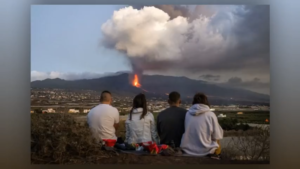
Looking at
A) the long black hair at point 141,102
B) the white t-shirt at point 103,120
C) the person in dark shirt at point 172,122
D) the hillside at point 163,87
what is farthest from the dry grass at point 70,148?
the hillside at point 163,87

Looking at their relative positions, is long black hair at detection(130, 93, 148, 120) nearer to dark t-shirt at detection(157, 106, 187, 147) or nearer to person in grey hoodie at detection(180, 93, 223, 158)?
dark t-shirt at detection(157, 106, 187, 147)

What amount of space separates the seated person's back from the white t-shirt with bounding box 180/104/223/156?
0.75m

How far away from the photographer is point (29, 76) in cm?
411

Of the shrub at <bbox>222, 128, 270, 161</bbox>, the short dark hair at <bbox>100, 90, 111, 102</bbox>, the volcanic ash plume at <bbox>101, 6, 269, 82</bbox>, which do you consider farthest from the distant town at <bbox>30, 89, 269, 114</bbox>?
the volcanic ash plume at <bbox>101, 6, 269, 82</bbox>

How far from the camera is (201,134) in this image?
154 inches

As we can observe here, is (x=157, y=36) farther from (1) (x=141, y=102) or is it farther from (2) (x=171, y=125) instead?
(2) (x=171, y=125)

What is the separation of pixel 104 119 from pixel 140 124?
38 cm

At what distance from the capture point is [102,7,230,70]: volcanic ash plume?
400 cm

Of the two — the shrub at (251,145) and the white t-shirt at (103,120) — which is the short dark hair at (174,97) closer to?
the white t-shirt at (103,120)

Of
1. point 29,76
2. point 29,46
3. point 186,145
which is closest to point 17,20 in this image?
point 29,46

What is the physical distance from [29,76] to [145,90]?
126cm

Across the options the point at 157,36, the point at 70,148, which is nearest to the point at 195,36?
the point at 157,36

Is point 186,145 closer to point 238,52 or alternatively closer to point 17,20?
point 238,52

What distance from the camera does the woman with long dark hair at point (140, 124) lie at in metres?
3.98
